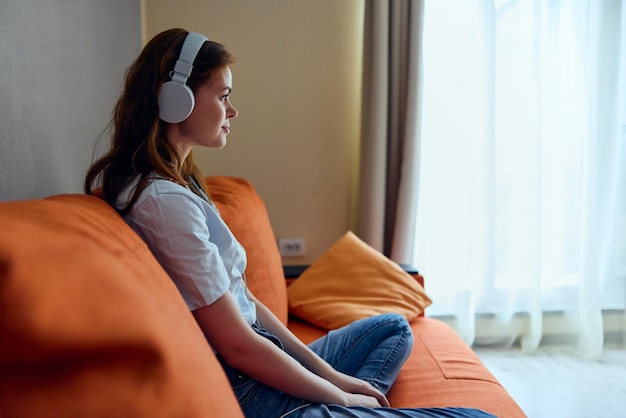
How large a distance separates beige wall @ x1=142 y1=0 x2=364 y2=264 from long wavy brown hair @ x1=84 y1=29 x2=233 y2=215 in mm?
1533

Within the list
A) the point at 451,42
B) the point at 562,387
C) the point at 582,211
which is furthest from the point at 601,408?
the point at 451,42

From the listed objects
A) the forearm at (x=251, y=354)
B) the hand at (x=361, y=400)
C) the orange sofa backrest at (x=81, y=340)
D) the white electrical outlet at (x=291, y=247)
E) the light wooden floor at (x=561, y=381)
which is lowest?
the light wooden floor at (x=561, y=381)

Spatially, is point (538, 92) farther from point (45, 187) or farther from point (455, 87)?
point (45, 187)

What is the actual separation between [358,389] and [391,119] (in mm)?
1687

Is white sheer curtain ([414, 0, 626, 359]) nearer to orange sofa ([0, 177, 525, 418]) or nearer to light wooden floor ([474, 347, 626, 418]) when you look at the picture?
light wooden floor ([474, 347, 626, 418])

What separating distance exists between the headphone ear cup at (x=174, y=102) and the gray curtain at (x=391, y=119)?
64.6 inches

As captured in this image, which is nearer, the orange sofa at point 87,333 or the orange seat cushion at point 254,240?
the orange sofa at point 87,333

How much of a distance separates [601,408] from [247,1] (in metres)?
2.18

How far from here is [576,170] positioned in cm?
283

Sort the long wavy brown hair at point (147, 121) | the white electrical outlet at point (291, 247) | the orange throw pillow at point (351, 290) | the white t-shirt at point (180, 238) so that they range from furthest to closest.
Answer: the white electrical outlet at point (291, 247), the orange throw pillow at point (351, 290), the long wavy brown hair at point (147, 121), the white t-shirt at point (180, 238)

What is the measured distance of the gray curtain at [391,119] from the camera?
2.67 metres

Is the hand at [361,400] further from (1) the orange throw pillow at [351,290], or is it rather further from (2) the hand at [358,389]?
(1) the orange throw pillow at [351,290]

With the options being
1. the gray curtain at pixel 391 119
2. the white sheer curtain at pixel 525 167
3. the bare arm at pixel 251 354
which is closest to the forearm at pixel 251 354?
the bare arm at pixel 251 354

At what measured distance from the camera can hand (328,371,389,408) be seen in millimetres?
1257
